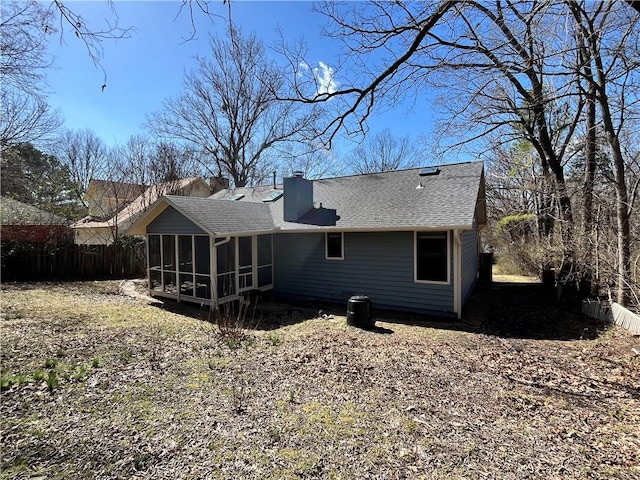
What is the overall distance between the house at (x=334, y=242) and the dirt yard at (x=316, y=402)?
2.01m

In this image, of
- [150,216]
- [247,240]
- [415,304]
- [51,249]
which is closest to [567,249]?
[415,304]

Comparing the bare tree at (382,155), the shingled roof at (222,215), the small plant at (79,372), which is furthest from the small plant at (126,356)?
the bare tree at (382,155)

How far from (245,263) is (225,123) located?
1670 cm

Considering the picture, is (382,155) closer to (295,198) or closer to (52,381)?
(295,198)

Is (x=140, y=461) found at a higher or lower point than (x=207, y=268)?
lower

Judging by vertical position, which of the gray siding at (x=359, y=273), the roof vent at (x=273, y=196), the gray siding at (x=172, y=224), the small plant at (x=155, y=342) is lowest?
the small plant at (x=155, y=342)

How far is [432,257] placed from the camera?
8852 millimetres

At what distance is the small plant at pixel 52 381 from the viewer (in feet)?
14.1

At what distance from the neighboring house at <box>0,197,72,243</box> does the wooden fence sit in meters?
0.31

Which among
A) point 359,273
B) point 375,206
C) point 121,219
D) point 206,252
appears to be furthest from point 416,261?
point 121,219

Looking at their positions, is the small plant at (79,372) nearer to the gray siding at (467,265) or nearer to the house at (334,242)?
the house at (334,242)

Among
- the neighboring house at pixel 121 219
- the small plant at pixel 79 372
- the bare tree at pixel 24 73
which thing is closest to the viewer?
the small plant at pixel 79 372

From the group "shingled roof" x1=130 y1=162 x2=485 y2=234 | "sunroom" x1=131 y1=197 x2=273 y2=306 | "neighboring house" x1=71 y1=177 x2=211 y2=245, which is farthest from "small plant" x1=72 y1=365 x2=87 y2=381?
"neighboring house" x1=71 y1=177 x2=211 y2=245

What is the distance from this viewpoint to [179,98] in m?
23.1
